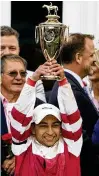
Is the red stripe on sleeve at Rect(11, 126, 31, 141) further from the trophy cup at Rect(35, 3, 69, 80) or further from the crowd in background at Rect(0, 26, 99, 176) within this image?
the trophy cup at Rect(35, 3, 69, 80)

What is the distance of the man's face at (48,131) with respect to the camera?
346cm

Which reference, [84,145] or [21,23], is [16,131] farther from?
[21,23]

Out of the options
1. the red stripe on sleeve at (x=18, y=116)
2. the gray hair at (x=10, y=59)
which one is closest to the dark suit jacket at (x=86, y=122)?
the gray hair at (x=10, y=59)

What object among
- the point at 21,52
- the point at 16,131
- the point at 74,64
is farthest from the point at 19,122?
the point at 21,52

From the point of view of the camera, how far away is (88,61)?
13.6 feet

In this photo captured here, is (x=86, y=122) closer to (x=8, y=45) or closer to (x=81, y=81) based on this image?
(x=81, y=81)

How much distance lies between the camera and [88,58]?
164 inches

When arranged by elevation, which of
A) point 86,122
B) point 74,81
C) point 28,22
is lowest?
point 86,122

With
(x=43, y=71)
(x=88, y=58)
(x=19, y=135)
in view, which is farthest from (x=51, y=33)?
(x=88, y=58)

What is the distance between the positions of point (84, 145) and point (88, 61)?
28.3 inches

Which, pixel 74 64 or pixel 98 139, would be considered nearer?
pixel 98 139

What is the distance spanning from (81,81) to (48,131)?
2.18 ft

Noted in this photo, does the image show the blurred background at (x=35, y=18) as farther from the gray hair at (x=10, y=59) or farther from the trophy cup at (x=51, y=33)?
the trophy cup at (x=51, y=33)

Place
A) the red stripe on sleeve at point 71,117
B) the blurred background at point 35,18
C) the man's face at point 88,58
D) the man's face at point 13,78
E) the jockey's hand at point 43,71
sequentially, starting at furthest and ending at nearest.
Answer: the blurred background at point 35,18 → the man's face at point 88,58 → the man's face at point 13,78 → the red stripe on sleeve at point 71,117 → the jockey's hand at point 43,71
